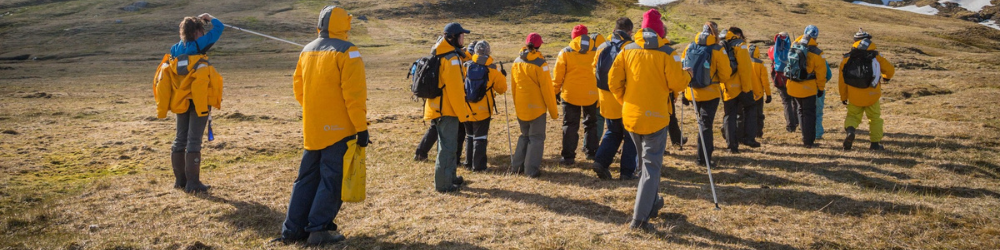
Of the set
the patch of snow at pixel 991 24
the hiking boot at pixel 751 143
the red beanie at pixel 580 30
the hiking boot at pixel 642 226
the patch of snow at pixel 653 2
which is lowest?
the patch of snow at pixel 991 24

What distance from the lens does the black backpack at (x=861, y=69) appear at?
10.6m

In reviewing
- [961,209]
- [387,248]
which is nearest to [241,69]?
[387,248]

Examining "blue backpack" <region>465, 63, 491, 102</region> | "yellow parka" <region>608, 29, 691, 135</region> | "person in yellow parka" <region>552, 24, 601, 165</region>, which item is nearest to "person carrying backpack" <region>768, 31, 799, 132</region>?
"person in yellow parka" <region>552, 24, 601, 165</region>

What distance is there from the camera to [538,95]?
29.6 feet

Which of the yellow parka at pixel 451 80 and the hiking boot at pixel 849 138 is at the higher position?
the yellow parka at pixel 451 80

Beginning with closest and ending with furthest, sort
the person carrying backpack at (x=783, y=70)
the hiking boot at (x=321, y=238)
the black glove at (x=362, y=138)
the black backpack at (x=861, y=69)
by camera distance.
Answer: the black glove at (x=362, y=138) < the hiking boot at (x=321, y=238) < the black backpack at (x=861, y=69) < the person carrying backpack at (x=783, y=70)

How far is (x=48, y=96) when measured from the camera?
67.8 ft

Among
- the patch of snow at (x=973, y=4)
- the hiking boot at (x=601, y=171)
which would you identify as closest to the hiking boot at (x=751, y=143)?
the hiking boot at (x=601, y=171)

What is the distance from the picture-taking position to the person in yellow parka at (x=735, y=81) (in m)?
10.0

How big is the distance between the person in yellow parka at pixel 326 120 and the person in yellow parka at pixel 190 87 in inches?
109

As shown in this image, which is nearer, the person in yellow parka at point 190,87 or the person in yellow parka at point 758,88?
the person in yellow parka at point 190,87

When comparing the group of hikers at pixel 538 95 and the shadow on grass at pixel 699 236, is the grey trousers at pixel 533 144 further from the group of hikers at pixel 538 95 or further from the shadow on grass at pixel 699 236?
the shadow on grass at pixel 699 236

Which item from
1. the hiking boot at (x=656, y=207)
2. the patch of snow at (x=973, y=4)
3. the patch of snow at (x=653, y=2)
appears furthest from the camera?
the patch of snow at (x=653, y=2)

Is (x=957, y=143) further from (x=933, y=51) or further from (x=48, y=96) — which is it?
(x=933, y=51)
